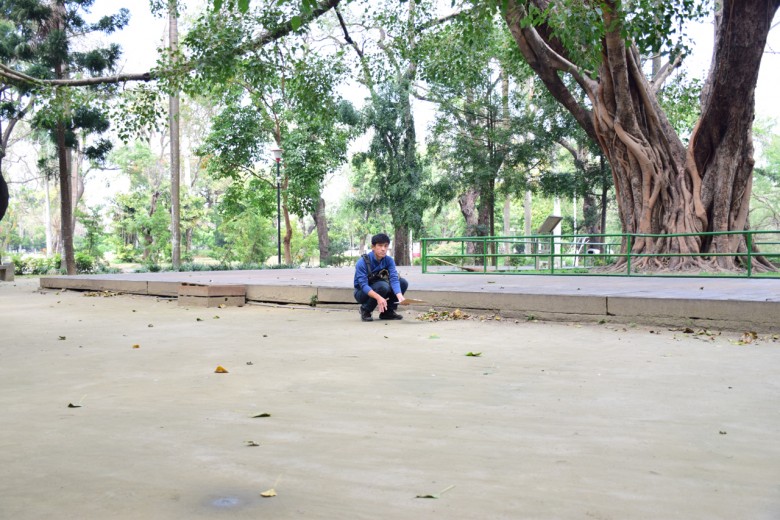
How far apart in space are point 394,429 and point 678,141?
606 inches

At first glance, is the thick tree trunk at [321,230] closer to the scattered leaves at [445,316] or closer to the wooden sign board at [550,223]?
the wooden sign board at [550,223]

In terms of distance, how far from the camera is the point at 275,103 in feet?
96.7

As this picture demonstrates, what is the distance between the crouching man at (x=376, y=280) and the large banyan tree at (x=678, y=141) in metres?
7.25

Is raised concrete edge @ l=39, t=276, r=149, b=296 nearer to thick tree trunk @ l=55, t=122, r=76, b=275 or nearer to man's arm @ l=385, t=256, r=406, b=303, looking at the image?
thick tree trunk @ l=55, t=122, r=76, b=275

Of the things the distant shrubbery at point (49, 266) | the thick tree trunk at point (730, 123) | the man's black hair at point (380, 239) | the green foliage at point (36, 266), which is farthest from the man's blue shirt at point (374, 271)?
the green foliage at point (36, 266)

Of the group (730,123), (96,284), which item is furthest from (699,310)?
(96,284)

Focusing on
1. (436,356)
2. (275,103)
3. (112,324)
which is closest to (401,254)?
(275,103)

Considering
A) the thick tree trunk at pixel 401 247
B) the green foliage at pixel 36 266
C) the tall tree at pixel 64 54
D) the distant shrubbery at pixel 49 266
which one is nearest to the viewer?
the tall tree at pixel 64 54

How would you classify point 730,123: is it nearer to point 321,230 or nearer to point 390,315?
point 390,315

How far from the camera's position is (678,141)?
17266mm

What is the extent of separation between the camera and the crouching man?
9.14m

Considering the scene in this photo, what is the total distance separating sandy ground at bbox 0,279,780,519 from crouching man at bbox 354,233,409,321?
1830 millimetres

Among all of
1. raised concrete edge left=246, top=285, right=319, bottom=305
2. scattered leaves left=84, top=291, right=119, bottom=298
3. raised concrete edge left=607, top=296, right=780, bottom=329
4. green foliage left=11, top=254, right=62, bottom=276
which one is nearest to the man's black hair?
raised concrete edge left=607, top=296, right=780, bottom=329

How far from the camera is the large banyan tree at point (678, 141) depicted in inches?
604
